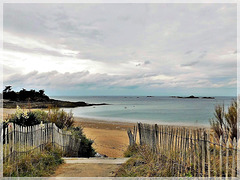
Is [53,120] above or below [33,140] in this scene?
above

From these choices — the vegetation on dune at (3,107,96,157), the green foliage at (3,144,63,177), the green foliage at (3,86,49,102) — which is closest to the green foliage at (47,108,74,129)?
the vegetation on dune at (3,107,96,157)

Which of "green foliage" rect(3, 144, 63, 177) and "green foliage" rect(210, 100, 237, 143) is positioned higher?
"green foliage" rect(210, 100, 237, 143)

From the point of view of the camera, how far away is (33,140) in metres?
5.97

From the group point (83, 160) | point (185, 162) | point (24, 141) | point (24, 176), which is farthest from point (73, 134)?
point (185, 162)

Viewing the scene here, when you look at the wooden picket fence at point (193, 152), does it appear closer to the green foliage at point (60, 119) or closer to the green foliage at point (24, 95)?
the green foliage at point (60, 119)

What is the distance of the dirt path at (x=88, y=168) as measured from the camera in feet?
17.8

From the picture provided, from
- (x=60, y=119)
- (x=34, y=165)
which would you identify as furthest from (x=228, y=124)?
(x=60, y=119)

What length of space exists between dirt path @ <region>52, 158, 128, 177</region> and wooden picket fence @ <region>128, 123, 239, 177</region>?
139 centimetres

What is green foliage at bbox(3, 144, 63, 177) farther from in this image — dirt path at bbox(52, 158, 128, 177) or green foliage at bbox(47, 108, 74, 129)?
green foliage at bbox(47, 108, 74, 129)

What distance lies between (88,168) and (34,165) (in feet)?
4.67

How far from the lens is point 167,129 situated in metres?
5.49

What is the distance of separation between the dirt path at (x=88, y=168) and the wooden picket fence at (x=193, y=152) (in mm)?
1392

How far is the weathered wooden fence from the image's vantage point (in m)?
4.87

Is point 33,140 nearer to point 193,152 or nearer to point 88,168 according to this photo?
point 88,168
